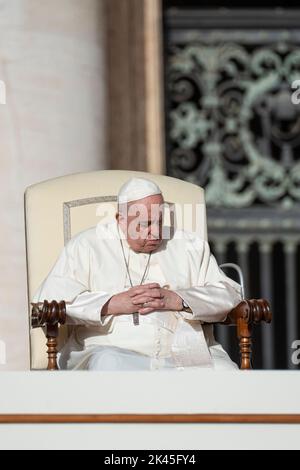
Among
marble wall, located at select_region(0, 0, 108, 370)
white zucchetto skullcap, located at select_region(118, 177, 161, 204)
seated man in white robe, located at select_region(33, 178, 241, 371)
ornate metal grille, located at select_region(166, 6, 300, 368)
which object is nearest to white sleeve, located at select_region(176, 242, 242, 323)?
seated man in white robe, located at select_region(33, 178, 241, 371)

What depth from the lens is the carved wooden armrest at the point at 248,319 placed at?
575cm

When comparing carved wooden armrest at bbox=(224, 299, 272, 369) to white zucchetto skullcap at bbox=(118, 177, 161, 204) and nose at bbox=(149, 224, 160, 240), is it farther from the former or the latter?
white zucchetto skullcap at bbox=(118, 177, 161, 204)

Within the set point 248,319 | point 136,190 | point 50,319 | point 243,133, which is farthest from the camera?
point 243,133

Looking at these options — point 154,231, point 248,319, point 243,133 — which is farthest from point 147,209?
point 243,133

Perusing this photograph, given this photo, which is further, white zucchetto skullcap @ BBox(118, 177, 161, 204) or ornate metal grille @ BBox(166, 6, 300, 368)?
ornate metal grille @ BBox(166, 6, 300, 368)

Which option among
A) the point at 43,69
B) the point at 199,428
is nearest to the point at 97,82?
the point at 43,69

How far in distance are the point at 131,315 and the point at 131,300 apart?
0.20 m

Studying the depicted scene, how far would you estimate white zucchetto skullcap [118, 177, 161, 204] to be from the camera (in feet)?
19.3

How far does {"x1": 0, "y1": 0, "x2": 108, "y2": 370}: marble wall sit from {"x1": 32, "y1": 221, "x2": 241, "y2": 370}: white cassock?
983 millimetres

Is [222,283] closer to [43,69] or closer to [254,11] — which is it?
[43,69]

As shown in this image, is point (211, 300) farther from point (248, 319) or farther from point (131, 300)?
point (131, 300)

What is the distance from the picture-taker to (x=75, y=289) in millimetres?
5949

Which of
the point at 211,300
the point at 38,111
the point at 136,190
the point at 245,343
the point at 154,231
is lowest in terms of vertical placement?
the point at 245,343

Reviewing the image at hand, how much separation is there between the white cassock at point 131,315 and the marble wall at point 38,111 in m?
0.98
